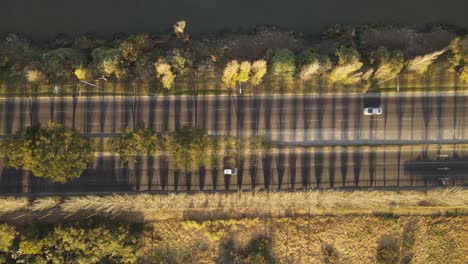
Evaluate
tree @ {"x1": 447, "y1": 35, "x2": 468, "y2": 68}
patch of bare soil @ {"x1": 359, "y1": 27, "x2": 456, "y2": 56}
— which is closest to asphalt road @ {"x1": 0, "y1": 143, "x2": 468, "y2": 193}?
tree @ {"x1": 447, "y1": 35, "x2": 468, "y2": 68}

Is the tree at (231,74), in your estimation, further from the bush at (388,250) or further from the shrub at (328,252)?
the bush at (388,250)

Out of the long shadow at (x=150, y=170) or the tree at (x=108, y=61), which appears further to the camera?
the long shadow at (x=150, y=170)

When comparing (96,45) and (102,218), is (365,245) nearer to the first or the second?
(102,218)

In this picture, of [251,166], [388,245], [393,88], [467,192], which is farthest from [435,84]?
[251,166]

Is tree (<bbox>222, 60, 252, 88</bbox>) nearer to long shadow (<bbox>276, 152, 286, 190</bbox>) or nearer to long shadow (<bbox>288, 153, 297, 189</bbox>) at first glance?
long shadow (<bbox>276, 152, 286, 190</bbox>)

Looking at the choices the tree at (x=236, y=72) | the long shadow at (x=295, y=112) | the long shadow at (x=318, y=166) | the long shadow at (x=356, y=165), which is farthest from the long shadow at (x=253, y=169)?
the long shadow at (x=356, y=165)
